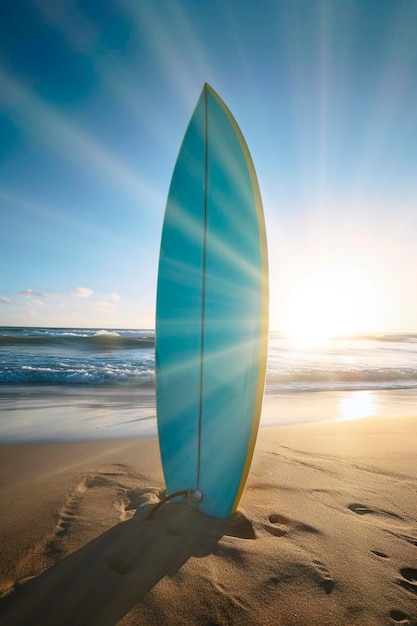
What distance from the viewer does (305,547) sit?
5.41 ft

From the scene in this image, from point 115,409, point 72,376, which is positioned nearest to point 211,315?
point 115,409

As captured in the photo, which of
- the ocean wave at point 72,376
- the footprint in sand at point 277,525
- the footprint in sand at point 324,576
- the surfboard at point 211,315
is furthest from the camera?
the ocean wave at point 72,376

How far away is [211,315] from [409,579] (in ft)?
5.05

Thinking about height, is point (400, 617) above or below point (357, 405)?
above

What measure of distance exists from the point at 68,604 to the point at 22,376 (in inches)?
315

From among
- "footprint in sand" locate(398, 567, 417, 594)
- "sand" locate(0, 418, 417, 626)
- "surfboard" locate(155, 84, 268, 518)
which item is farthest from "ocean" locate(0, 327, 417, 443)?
"footprint in sand" locate(398, 567, 417, 594)

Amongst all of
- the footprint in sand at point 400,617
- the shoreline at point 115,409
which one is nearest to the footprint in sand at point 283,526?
the footprint in sand at point 400,617

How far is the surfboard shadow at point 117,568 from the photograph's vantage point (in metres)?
1.24

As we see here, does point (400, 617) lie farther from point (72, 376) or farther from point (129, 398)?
point (72, 376)

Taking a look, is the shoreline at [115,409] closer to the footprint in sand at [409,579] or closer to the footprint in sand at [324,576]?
the footprint in sand at [324,576]

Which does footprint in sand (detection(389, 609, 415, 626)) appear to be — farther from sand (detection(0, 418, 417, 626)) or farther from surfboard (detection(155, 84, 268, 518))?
surfboard (detection(155, 84, 268, 518))

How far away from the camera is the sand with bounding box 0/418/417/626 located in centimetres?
127

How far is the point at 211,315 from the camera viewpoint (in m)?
2.10

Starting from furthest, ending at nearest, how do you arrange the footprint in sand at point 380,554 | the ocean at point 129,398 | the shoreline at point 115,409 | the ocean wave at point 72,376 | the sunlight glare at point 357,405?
the ocean wave at point 72,376, the sunlight glare at point 357,405, the ocean at point 129,398, the shoreline at point 115,409, the footprint in sand at point 380,554
